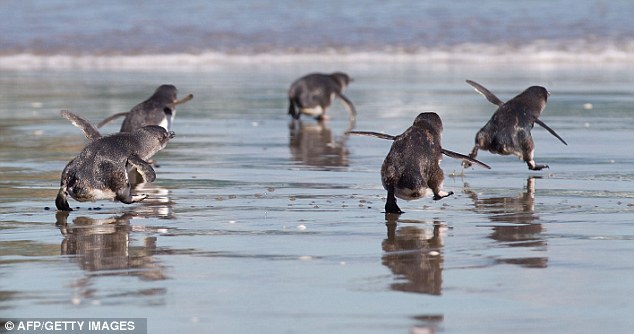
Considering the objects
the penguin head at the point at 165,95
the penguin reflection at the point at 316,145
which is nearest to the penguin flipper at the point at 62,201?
the penguin reflection at the point at 316,145

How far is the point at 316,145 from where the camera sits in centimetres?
1199

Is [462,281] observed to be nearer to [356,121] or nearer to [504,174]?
[504,174]

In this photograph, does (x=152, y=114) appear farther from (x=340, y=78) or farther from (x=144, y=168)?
(x=340, y=78)

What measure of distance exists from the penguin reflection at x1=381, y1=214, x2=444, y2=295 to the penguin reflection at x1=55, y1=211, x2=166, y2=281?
1.10m

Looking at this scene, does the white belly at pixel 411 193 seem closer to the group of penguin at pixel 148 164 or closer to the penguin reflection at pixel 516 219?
the group of penguin at pixel 148 164

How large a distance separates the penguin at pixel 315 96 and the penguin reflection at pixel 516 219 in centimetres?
566

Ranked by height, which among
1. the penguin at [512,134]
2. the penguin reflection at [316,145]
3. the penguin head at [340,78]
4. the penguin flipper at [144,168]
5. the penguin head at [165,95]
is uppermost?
the penguin head at [340,78]

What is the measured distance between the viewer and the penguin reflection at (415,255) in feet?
18.1

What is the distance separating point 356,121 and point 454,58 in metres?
9.96

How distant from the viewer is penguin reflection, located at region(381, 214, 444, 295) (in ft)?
18.1

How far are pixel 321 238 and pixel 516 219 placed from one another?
4.31 feet

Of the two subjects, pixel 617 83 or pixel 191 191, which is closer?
pixel 191 191

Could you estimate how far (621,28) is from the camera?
90.0 feet

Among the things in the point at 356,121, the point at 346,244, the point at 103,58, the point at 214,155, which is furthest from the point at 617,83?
the point at 346,244
